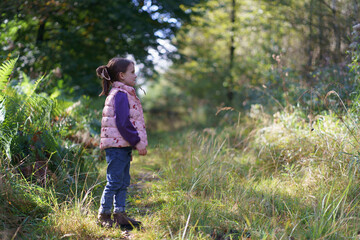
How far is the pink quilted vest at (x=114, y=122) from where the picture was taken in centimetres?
284

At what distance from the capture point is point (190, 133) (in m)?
5.01

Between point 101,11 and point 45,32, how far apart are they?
1.35m

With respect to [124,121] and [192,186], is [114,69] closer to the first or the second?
[124,121]

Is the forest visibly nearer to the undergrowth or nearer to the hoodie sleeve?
the undergrowth

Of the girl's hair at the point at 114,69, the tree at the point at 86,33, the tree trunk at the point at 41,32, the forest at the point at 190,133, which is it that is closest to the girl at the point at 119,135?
the girl's hair at the point at 114,69

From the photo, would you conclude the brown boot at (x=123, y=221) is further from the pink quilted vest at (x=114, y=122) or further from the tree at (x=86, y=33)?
the tree at (x=86, y=33)

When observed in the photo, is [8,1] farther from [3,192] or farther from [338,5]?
[338,5]

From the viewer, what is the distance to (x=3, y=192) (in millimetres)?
2822

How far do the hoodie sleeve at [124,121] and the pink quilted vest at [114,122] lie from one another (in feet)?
0.17

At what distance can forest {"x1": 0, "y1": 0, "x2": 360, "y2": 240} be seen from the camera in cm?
285

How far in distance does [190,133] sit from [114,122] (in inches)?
89.3

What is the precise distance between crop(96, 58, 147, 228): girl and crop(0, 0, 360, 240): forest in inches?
5.9

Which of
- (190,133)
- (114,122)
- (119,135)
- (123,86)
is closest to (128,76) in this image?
(123,86)

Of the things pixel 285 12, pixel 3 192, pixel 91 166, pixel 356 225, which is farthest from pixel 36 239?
pixel 285 12
